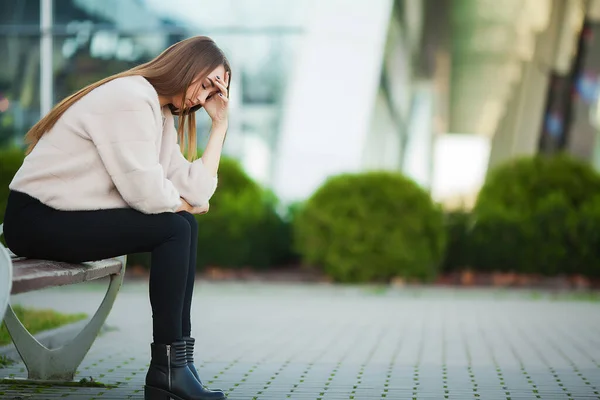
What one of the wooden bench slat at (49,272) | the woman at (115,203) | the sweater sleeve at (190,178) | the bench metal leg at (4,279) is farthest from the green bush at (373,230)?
the bench metal leg at (4,279)

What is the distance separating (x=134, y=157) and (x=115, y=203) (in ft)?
0.70

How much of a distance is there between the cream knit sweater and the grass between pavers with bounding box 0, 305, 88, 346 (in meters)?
2.15

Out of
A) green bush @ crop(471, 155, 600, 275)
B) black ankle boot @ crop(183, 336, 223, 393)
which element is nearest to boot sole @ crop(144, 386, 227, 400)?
black ankle boot @ crop(183, 336, 223, 393)

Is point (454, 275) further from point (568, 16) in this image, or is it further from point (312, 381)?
point (312, 381)

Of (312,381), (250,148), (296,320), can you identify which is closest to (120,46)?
(250,148)

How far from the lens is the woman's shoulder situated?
3.79 m

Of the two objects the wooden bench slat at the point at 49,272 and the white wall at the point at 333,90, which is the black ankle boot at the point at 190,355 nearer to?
the wooden bench slat at the point at 49,272

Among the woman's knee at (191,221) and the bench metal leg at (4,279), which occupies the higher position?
the woman's knee at (191,221)

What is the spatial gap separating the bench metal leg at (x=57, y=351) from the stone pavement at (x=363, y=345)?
0.14 metres

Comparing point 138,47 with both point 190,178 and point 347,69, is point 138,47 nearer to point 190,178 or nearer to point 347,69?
point 347,69

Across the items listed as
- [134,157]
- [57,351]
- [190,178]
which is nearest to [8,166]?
[57,351]

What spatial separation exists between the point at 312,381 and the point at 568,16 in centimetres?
1325

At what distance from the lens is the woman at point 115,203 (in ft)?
12.2

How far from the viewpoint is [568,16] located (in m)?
16.5
